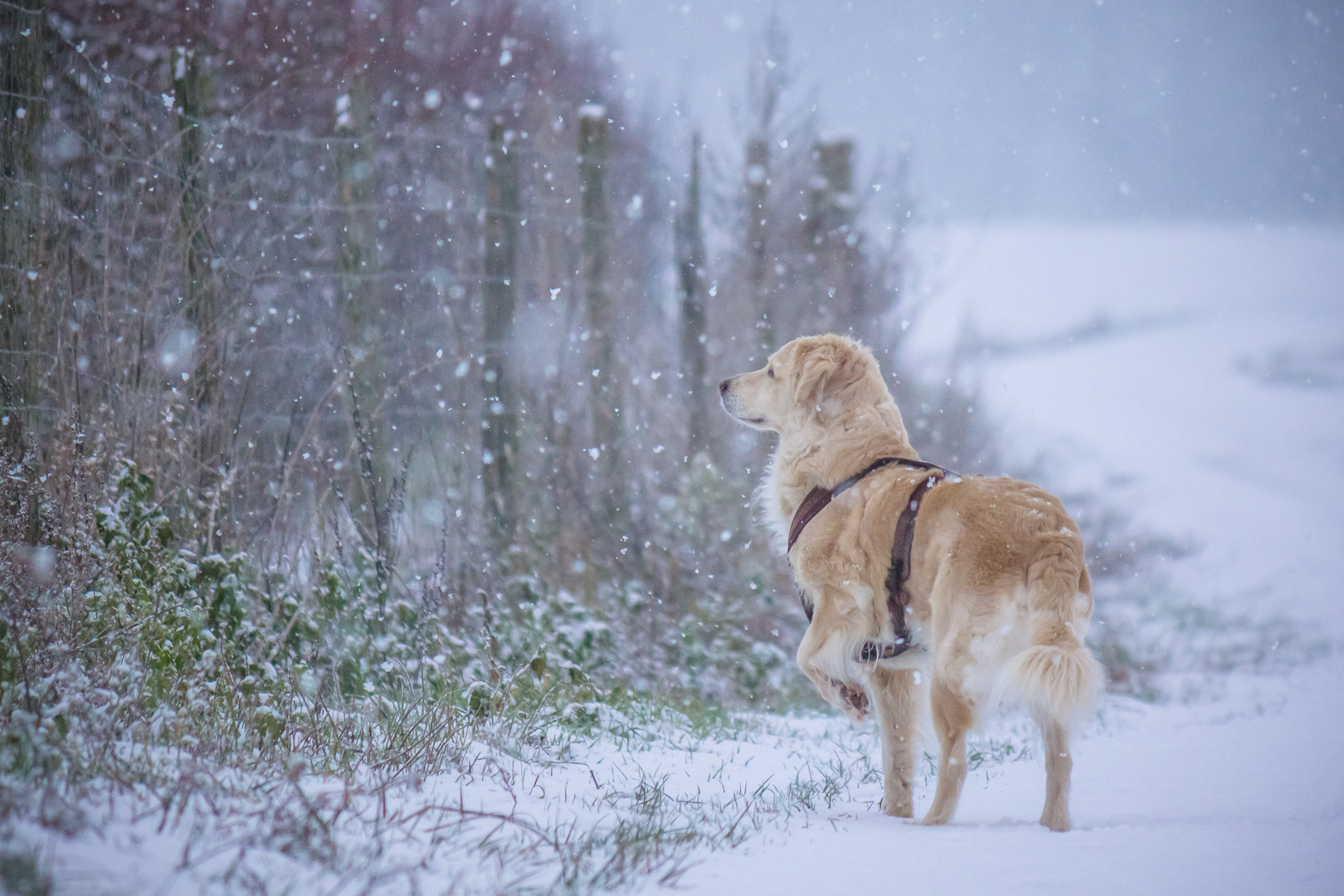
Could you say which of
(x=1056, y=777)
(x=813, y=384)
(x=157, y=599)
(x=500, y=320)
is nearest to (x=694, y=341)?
(x=500, y=320)

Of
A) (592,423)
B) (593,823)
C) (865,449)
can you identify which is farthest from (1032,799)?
(592,423)

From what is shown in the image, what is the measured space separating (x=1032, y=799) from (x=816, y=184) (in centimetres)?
768

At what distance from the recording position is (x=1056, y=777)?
2.80m

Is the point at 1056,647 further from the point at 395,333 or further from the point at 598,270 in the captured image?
the point at 395,333

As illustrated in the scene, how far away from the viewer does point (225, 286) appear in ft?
18.0

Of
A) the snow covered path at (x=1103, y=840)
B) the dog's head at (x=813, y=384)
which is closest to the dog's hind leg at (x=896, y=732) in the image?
the snow covered path at (x=1103, y=840)

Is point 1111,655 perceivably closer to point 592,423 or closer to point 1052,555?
point 592,423

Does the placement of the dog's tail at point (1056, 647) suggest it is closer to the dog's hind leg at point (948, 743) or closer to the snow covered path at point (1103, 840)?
the dog's hind leg at point (948, 743)

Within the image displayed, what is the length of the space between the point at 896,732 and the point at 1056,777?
26.5 inches

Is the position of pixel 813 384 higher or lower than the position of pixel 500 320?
lower

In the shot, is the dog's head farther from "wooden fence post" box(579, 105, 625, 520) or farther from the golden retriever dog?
"wooden fence post" box(579, 105, 625, 520)

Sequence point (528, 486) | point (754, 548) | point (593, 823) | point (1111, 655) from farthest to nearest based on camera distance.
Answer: point (1111, 655)
point (754, 548)
point (528, 486)
point (593, 823)

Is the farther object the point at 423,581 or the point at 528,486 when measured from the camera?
the point at 528,486

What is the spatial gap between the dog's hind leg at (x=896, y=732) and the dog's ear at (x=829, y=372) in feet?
Answer: 4.11
